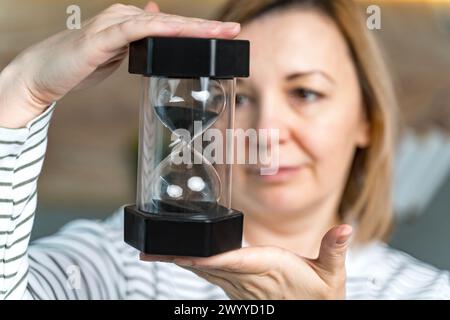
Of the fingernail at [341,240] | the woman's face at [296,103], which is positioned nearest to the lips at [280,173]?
the woman's face at [296,103]

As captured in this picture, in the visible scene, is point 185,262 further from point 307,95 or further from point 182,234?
point 307,95

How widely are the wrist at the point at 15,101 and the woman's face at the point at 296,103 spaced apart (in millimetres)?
607

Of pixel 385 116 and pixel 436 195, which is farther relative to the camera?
pixel 436 195

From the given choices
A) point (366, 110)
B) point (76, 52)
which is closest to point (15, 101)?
point (76, 52)

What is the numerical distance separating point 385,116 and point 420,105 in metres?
0.64

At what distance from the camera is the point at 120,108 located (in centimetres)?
211

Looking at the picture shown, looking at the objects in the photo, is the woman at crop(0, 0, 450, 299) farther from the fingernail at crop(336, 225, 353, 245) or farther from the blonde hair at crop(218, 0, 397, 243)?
the fingernail at crop(336, 225, 353, 245)

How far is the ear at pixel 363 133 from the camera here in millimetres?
1535

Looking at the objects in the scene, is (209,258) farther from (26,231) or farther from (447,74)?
(447,74)

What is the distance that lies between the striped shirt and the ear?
25 centimetres

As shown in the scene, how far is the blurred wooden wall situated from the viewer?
2.07 m

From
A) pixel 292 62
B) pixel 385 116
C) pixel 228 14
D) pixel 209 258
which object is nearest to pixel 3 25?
pixel 228 14

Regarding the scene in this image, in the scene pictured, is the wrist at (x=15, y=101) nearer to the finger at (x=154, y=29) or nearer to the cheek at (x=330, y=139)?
the finger at (x=154, y=29)

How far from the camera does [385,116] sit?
60.9 inches
